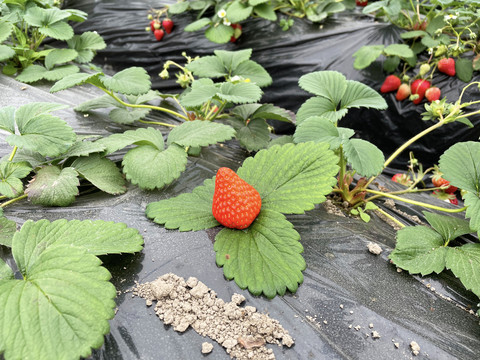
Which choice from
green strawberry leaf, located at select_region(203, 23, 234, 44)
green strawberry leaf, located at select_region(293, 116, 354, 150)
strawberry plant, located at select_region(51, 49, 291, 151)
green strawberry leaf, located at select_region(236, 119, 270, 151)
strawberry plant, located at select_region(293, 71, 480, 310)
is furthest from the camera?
green strawberry leaf, located at select_region(203, 23, 234, 44)

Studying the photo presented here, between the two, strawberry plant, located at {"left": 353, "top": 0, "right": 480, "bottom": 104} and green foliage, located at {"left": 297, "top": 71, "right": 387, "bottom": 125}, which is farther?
strawberry plant, located at {"left": 353, "top": 0, "right": 480, "bottom": 104}

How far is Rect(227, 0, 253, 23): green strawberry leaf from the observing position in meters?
2.68

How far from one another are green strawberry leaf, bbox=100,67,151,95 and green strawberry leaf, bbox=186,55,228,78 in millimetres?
272

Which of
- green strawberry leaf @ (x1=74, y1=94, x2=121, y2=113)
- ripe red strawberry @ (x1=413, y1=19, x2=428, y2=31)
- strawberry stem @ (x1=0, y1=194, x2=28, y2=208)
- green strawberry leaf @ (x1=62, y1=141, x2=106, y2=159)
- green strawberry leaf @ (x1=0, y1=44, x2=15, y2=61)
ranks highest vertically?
green strawberry leaf @ (x1=0, y1=44, x2=15, y2=61)

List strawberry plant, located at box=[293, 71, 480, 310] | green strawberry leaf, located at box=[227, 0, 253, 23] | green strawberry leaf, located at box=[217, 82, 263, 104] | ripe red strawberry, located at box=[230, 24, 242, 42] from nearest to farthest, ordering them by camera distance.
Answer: strawberry plant, located at box=[293, 71, 480, 310], green strawberry leaf, located at box=[217, 82, 263, 104], green strawberry leaf, located at box=[227, 0, 253, 23], ripe red strawberry, located at box=[230, 24, 242, 42]

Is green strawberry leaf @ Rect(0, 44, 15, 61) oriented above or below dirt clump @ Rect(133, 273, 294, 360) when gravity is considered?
above

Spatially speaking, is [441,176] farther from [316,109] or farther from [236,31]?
[236,31]

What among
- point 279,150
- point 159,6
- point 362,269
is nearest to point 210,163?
point 279,150

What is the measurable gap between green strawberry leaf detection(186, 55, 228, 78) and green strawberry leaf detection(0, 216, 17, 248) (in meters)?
1.08

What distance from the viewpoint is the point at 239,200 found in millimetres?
986

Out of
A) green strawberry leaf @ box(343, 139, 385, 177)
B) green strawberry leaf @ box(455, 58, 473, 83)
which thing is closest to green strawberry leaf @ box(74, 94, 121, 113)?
green strawberry leaf @ box(343, 139, 385, 177)

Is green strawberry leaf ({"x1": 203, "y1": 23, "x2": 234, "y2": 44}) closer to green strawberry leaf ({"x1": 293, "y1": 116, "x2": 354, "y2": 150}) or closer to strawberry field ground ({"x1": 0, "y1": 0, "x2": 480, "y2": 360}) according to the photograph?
strawberry field ground ({"x1": 0, "y1": 0, "x2": 480, "y2": 360})

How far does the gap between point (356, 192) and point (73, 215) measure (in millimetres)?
1101

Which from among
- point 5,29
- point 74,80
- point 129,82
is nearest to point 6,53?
point 5,29
